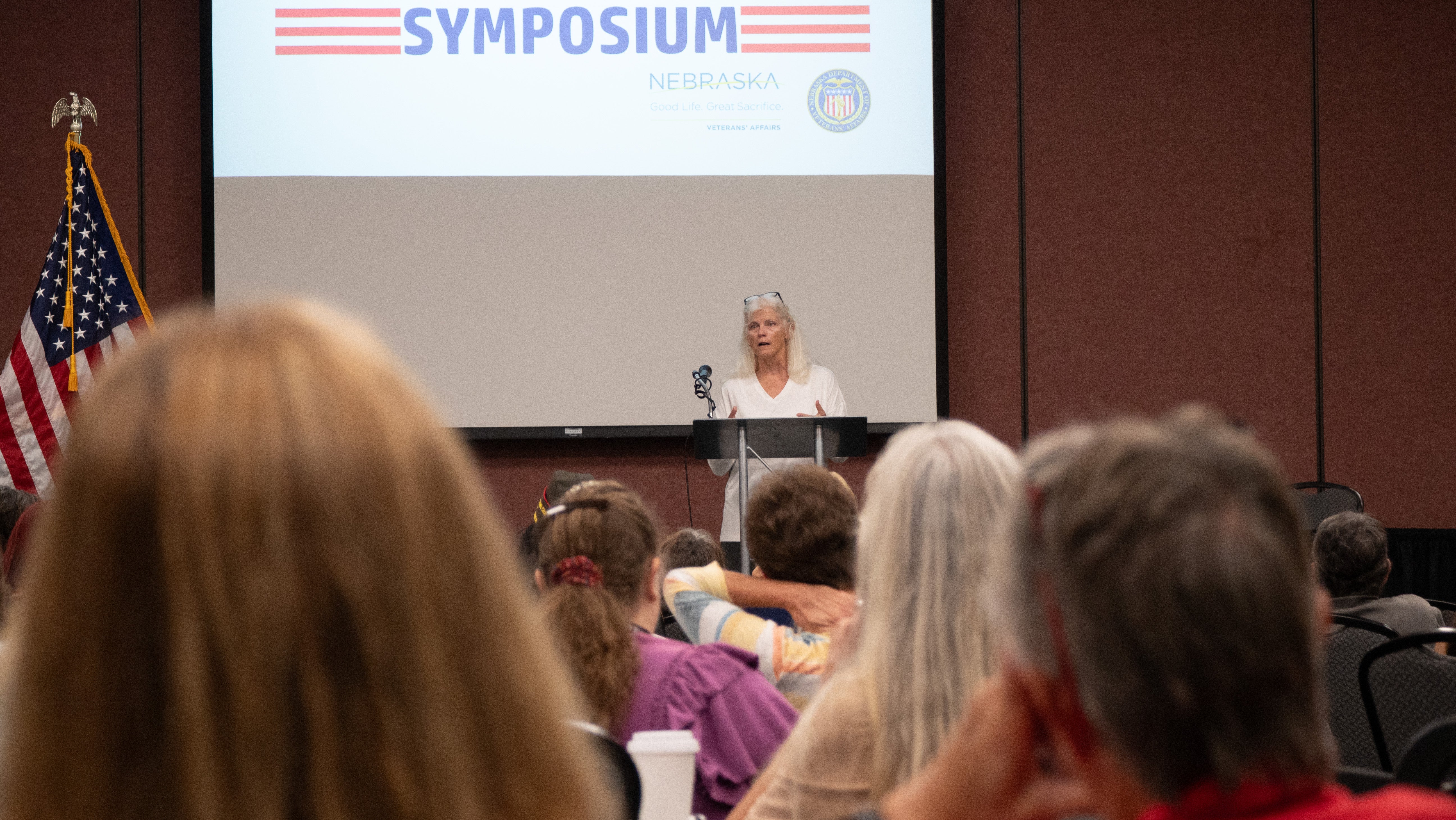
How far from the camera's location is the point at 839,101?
236 inches

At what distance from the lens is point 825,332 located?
6.16 meters

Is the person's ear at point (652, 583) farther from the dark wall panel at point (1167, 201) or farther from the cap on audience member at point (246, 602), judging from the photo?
the dark wall panel at point (1167, 201)

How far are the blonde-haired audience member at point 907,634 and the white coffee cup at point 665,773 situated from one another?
0.10m

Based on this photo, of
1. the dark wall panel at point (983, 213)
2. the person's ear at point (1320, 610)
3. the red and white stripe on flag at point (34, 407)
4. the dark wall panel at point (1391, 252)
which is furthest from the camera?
the dark wall panel at point (1391, 252)

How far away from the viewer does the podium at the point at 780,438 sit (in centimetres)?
388

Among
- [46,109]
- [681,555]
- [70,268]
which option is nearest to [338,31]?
[46,109]

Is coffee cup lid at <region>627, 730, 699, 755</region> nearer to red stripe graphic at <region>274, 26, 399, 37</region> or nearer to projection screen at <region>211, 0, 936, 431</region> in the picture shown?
projection screen at <region>211, 0, 936, 431</region>

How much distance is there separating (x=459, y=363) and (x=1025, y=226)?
302 centimetres

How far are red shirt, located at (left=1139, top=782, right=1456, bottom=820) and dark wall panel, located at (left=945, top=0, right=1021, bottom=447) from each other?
5.80 m

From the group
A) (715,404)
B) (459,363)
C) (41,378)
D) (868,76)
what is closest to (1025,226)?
(868,76)

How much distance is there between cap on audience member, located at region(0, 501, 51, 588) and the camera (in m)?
2.71

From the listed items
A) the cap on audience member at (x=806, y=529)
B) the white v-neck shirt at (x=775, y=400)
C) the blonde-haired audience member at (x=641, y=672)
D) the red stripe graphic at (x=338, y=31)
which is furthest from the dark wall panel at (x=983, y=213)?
the blonde-haired audience member at (x=641, y=672)

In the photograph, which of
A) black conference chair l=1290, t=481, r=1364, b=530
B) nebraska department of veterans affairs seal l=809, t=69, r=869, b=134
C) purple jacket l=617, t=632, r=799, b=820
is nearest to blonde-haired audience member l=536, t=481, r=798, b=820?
purple jacket l=617, t=632, r=799, b=820

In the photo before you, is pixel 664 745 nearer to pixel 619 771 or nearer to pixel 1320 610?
pixel 619 771
